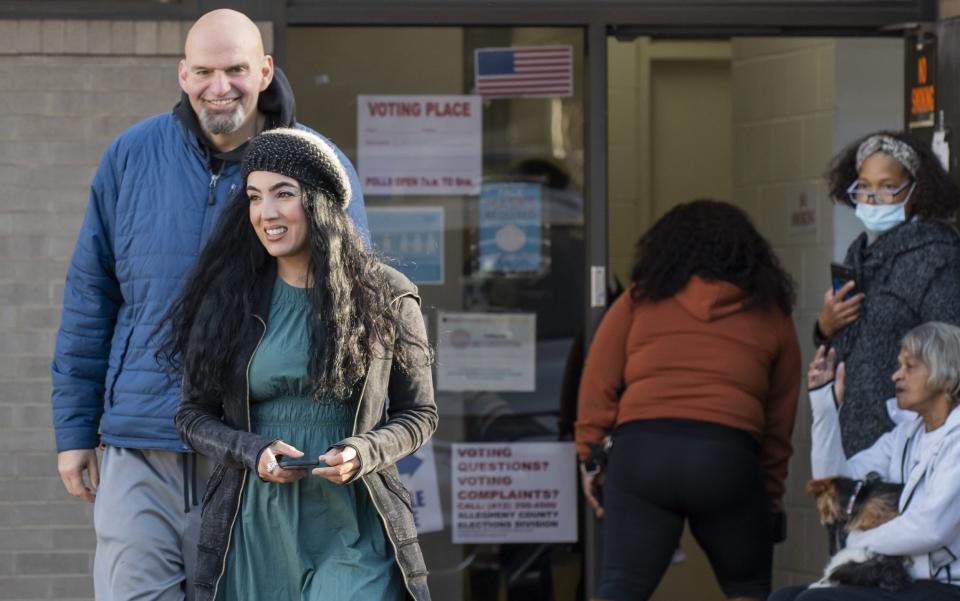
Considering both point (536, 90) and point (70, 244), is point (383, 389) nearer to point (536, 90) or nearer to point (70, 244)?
point (70, 244)

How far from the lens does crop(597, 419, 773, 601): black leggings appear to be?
544 centimetres

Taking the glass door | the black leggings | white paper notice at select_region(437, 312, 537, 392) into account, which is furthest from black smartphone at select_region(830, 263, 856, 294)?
white paper notice at select_region(437, 312, 537, 392)

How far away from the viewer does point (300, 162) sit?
3678 millimetres

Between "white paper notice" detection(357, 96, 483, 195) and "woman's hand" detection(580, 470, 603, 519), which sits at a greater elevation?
"white paper notice" detection(357, 96, 483, 195)

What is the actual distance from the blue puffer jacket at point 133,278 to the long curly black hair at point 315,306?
33 centimetres

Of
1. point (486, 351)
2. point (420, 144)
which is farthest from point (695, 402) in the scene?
point (420, 144)

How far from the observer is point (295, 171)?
12.1ft

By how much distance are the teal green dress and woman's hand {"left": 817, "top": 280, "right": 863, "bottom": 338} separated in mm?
2228

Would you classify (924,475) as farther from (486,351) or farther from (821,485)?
(486,351)

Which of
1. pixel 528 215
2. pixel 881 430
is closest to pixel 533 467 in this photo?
pixel 528 215

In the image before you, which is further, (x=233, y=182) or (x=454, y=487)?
(x=454, y=487)

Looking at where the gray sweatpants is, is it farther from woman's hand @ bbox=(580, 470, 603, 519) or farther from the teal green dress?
woman's hand @ bbox=(580, 470, 603, 519)

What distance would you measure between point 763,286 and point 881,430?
0.76 meters

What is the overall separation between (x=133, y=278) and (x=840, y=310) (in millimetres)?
2388
